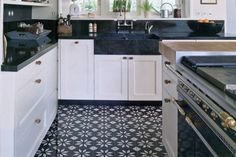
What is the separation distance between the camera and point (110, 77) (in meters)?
4.50

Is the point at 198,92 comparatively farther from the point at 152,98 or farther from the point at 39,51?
the point at 152,98

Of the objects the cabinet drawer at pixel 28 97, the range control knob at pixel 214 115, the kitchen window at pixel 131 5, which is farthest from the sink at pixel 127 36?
the range control knob at pixel 214 115

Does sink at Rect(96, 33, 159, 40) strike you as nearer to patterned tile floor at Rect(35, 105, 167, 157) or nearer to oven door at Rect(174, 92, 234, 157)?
patterned tile floor at Rect(35, 105, 167, 157)

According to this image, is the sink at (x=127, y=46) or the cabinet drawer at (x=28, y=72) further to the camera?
the sink at (x=127, y=46)

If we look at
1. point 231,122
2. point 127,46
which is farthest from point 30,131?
point 127,46

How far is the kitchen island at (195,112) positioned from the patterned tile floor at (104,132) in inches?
16.3

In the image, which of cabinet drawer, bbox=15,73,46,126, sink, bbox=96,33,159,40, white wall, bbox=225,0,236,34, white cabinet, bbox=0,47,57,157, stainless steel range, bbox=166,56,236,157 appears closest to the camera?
stainless steel range, bbox=166,56,236,157

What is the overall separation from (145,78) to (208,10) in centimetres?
144

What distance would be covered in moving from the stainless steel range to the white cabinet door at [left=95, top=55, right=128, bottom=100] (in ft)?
7.33

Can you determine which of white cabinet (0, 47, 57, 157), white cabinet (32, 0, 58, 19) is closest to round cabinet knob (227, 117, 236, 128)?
white cabinet (0, 47, 57, 157)

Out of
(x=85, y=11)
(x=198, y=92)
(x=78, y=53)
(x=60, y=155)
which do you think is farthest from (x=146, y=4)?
(x=198, y=92)

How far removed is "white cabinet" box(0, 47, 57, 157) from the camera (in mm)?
2162

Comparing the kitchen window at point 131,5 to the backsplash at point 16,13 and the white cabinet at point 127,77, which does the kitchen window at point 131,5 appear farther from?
the backsplash at point 16,13

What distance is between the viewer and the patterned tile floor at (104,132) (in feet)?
9.77
